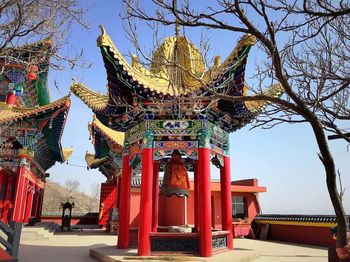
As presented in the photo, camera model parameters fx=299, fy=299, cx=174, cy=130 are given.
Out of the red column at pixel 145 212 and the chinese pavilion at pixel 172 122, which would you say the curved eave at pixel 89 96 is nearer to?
the chinese pavilion at pixel 172 122

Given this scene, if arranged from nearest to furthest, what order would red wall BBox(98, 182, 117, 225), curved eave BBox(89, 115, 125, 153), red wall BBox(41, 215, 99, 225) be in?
curved eave BBox(89, 115, 125, 153) → red wall BBox(98, 182, 117, 225) → red wall BBox(41, 215, 99, 225)

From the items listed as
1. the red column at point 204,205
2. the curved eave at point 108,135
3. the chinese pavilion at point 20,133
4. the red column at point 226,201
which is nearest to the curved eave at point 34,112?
the chinese pavilion at point 20,133

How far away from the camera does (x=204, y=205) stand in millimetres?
7789

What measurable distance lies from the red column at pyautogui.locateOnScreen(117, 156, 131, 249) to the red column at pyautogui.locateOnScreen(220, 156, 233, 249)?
291cm

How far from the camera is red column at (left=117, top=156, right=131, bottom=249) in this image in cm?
891

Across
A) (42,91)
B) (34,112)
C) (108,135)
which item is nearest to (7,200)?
(34,112)

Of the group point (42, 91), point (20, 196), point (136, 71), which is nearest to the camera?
point (136, 71)

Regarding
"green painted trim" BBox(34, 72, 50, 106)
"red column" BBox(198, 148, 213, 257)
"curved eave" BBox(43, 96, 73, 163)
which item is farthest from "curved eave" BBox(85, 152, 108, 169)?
"red column" BBox(198, 148, 213, 257)

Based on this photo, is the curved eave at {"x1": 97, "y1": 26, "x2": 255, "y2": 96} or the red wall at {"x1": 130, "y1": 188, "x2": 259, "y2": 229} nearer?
the curved eave at {"x1": 97, "y1": 26, "x2": 255, "y2": 96}

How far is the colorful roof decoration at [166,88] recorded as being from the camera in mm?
7484

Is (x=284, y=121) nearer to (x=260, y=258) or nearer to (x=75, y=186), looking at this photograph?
(x=260, y=258)

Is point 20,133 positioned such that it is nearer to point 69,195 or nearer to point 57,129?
point 57,129

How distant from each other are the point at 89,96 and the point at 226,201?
557 cm

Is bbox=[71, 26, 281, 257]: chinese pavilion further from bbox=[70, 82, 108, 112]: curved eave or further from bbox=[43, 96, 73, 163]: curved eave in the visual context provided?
bbox=[43, 96, 73, 163]: curved eave
